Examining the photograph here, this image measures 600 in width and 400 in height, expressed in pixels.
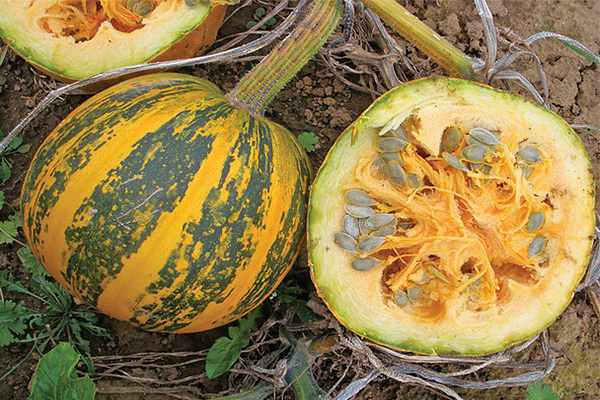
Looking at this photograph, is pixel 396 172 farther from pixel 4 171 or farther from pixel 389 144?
pixel 4 171

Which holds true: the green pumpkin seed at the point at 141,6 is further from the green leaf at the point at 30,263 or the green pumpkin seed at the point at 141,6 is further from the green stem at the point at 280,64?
the green leaf at the point at 30,263

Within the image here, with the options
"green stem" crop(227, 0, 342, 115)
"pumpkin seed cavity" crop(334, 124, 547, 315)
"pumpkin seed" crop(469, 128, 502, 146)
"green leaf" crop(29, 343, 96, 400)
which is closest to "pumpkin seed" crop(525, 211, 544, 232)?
"pumpkin seed cavity" crop(334, 124, 547, 315)

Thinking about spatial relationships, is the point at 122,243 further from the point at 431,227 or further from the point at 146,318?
the point at 431,227

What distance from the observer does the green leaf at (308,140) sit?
251cm

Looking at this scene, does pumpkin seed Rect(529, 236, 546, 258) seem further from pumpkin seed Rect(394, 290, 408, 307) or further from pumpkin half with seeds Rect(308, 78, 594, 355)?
pumpkin seed Rect(394, 290, 408, 307)

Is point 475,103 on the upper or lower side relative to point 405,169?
upper

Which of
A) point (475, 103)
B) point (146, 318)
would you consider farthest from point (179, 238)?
point (475, 103)

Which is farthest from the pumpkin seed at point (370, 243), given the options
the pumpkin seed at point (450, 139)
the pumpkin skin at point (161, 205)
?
the pumpkin seed at point (450, 139)

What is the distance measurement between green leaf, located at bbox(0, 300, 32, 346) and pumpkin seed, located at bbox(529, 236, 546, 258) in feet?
6.61

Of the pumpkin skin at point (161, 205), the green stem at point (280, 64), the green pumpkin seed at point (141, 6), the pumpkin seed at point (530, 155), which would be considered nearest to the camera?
the pumpkin skin at point (161, 205)

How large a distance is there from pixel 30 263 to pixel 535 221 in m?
2.06

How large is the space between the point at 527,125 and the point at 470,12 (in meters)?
1.19

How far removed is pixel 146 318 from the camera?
1.84 meters

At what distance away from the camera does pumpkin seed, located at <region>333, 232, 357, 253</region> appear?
1823 millimetres
